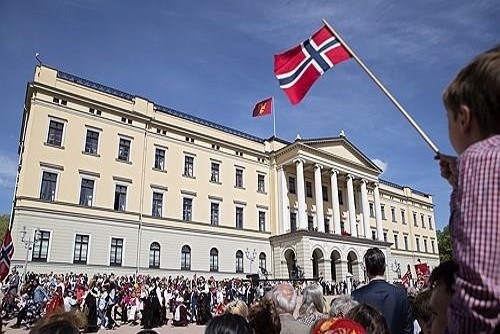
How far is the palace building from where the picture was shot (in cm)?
2688

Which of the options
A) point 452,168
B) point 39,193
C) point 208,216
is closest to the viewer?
point 452,168

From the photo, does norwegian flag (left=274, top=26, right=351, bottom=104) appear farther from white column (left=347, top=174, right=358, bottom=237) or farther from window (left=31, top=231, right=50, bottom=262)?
white column (left=347, top=174, right=358, bottom=237)

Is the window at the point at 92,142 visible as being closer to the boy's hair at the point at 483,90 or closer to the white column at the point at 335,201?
the white column at the point at 335,201

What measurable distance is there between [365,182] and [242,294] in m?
26.2

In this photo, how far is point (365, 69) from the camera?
4191 mm

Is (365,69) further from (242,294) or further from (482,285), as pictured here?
(242,294)

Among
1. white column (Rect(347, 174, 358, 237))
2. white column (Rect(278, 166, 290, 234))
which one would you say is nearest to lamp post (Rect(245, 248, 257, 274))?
white column (Rect(278, 166, 290, 234))

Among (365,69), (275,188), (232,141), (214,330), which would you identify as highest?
(232,141)

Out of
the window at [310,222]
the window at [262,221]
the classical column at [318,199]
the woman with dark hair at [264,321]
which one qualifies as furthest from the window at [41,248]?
the woman with dark hair at [264,321]

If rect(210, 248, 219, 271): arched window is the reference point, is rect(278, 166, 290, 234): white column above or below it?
above

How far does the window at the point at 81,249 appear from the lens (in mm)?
26641

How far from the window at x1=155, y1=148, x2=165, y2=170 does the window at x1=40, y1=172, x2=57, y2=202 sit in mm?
8245

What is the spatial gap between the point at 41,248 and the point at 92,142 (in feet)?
28.4

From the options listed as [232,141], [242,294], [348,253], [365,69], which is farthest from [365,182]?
[365,69]
